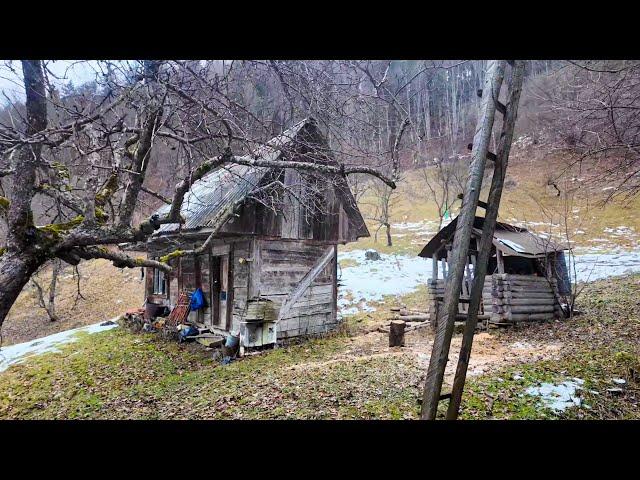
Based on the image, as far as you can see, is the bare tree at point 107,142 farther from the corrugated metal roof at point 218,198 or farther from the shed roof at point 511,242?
the shed roof at point 511,242

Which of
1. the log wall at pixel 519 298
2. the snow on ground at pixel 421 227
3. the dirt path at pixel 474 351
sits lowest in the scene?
the dirt path at pixel 474 351

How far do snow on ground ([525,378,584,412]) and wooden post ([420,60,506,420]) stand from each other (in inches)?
115

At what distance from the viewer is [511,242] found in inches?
397

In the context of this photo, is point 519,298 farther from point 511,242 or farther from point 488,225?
point 488,225

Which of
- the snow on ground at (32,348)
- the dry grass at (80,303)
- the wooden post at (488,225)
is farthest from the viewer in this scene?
the dry grass at (80,303)

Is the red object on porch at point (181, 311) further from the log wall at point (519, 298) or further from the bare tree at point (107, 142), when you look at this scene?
the log wall at point (519, 298)

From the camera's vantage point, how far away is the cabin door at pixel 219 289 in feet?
32.7

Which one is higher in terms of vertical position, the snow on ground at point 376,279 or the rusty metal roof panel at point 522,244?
the rusty metal roof panel at point 522,244

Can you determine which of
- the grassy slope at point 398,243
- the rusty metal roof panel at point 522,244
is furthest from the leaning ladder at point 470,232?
the grassy slope at point 398,243

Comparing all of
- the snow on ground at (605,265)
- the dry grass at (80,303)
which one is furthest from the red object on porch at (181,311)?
the snow on ground at (605,265)

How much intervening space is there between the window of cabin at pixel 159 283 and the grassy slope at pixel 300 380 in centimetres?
317

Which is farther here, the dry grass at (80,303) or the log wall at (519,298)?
the dry grass at (80,303)

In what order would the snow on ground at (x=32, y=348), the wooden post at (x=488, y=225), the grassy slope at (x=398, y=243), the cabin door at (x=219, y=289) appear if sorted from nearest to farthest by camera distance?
1. the wooden post at (x=488, y=225)
2. the snow on ground at (x=32, y=348)
3. the cabin door at (x=219, y=289)
4. the grassy slope at (x=398, y=243)

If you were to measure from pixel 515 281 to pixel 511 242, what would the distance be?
1035 mm
